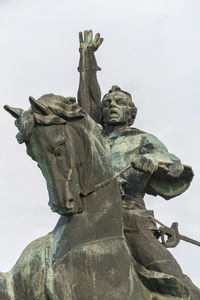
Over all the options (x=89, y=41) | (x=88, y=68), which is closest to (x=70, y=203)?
(x=88, y=68)

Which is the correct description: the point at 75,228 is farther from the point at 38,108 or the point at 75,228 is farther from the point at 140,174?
the point at 140,174

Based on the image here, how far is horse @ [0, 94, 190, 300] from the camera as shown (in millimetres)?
8750

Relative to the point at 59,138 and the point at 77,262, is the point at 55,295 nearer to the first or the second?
the point at 77,262

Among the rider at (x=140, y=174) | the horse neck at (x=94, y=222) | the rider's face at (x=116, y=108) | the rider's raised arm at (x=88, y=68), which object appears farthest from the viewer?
the rider's raised arm at (x=88, y=68)

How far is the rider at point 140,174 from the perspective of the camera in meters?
9.73

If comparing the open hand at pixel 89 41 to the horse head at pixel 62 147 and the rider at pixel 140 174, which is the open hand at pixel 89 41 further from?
the horse head at pixel 62 147

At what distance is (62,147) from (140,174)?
1.80m

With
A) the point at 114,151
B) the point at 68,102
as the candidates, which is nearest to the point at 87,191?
the point at 68,102

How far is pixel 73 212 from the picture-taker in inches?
350

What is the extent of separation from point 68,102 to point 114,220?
1.23m

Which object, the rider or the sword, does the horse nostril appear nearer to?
the rider

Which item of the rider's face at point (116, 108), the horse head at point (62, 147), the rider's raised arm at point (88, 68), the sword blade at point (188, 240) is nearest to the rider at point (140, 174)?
the rider's face at point (116, 108)

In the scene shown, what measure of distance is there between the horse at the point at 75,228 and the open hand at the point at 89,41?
9.74 ft

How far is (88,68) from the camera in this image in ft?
39.2
